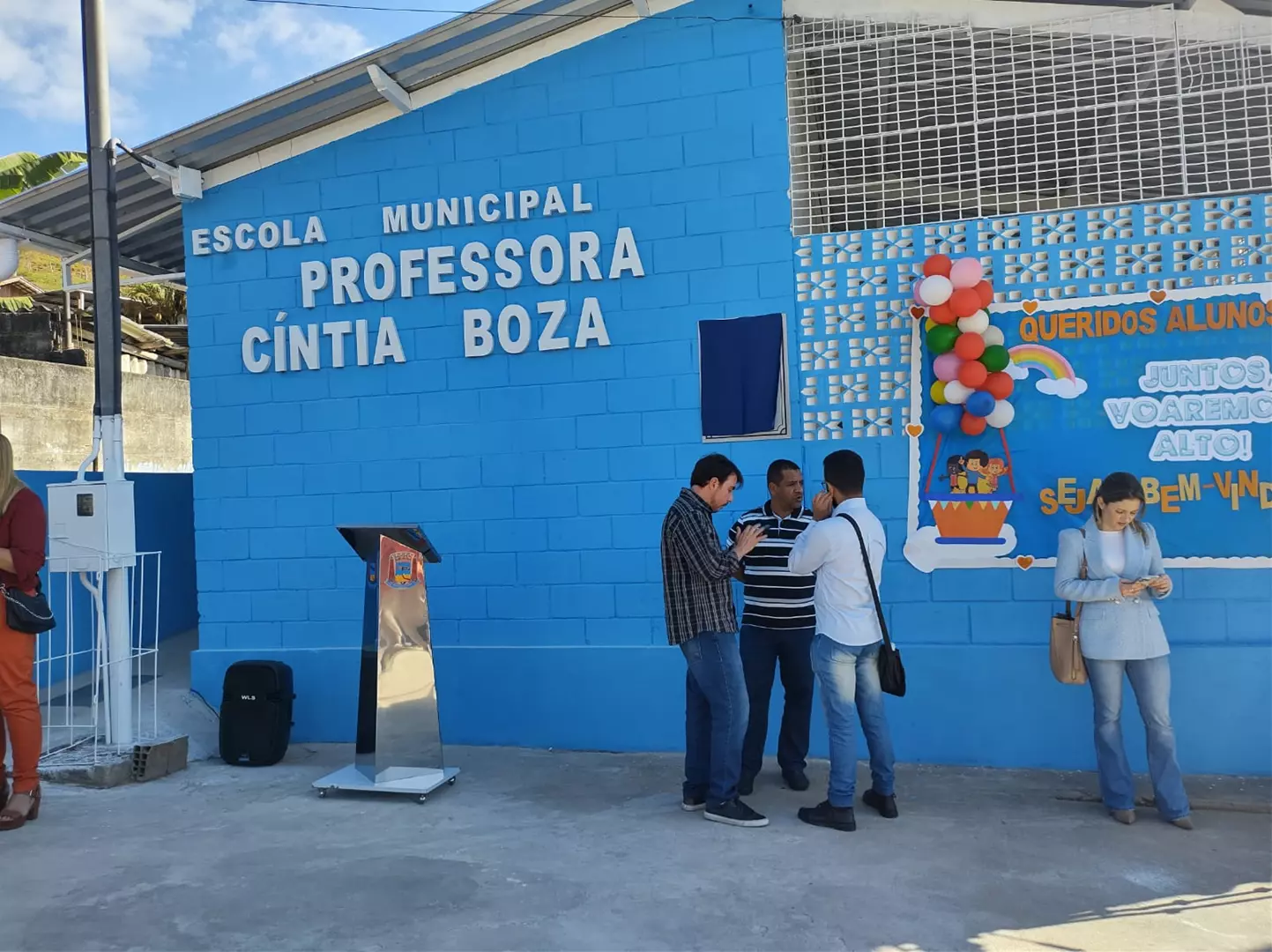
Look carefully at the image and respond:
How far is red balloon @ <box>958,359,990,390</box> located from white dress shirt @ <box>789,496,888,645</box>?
1.21 meters

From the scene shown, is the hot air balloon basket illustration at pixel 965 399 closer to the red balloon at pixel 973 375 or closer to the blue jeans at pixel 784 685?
the red balloon at pixel 973 375

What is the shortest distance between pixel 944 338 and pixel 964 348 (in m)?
0.13

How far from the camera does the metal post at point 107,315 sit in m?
5.56

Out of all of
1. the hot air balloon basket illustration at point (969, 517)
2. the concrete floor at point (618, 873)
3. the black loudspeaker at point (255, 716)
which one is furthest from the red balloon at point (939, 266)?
the black loudspeaker at point (255, 716)

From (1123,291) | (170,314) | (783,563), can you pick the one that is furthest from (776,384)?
(170,314)

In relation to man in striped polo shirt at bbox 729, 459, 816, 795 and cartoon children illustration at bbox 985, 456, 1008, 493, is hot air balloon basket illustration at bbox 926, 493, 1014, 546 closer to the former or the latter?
cartoon children illustration at bbox 985, 456, 1008, 493

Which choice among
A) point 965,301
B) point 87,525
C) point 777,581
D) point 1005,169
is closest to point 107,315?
point 87,525

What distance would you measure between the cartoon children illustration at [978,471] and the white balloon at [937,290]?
846 millimetres

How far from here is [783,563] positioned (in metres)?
5.01

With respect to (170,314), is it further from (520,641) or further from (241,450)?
(520,641)

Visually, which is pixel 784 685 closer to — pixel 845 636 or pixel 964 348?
pixel 845 636

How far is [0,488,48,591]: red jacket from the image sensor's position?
4.66 m

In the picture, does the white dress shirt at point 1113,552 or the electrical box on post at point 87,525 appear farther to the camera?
the electrical box on post at point 87,525

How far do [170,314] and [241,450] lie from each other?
11996mm
